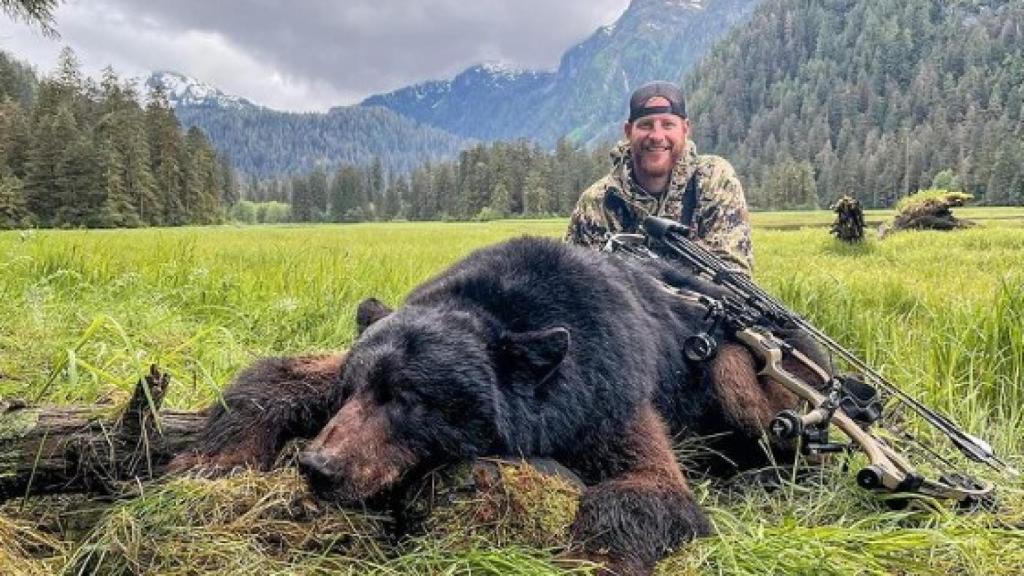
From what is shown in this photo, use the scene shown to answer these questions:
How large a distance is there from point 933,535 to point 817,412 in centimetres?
72

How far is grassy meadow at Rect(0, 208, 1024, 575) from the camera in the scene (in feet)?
6.83

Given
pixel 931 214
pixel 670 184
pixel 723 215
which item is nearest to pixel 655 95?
pixel 670 184

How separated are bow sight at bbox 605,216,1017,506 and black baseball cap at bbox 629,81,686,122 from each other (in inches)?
63.7

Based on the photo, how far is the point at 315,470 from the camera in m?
2.06

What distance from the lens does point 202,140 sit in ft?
211

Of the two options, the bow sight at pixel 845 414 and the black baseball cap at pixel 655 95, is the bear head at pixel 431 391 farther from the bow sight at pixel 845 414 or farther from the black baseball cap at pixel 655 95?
the black baseball cap at pixel 655 95

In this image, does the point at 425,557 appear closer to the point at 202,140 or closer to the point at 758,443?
the point at 758,443

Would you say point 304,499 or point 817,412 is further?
point 817,412

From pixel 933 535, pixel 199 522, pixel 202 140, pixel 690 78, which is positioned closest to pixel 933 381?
pixel 933 535

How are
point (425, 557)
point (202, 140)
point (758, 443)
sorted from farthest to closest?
point (202, 140), point (758, 443), point (425, 557)

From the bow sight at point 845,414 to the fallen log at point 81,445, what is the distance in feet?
6.95

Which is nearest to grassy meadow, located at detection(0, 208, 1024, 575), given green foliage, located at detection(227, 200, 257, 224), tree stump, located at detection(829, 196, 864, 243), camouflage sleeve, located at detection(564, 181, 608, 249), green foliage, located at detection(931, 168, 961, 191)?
camouflage sleeve, located at detection(564, 181, 608, 249)

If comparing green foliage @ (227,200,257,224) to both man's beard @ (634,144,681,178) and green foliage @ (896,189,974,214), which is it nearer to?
green foliage @ (896,189,974,214)

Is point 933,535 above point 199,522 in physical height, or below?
below
